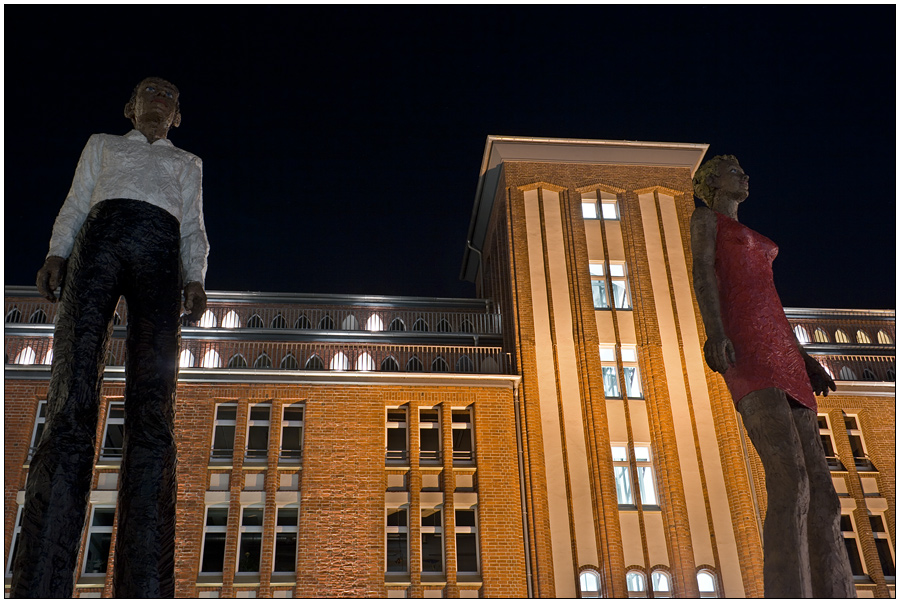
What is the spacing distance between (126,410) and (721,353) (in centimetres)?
420

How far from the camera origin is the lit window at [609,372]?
2426cm

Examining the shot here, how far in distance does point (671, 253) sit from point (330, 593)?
46.9ft

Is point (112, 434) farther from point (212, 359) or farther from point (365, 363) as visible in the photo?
point (365, 363)

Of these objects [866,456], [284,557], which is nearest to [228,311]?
[284,557]

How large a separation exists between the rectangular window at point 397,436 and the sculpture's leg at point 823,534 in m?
17.0

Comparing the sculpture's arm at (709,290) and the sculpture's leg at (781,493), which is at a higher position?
the sculpture's arm at (709,290)

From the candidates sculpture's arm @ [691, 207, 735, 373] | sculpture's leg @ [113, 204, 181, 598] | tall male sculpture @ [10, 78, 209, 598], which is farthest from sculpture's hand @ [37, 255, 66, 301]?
sculpture's arm @ [691, 207, 735, 373]

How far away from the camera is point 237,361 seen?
24.4 m

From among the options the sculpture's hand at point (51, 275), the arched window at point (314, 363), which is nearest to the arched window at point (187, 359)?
the arched window at point (314, 363)

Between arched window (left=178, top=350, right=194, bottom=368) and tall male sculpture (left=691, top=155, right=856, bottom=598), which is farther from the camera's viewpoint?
arched window (left=178, top=350, right=194, bottom=368)

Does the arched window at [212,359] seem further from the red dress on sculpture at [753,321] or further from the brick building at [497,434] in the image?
the red dress on sculpture at [753,321]

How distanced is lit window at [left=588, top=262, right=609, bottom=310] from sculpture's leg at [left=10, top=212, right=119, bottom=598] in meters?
21.3

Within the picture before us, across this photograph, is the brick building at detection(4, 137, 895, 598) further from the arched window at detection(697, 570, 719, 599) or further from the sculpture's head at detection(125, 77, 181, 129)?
the sculpture's head at detection(125, 77, 181, 129)

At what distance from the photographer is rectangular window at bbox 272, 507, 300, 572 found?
2094 cm
